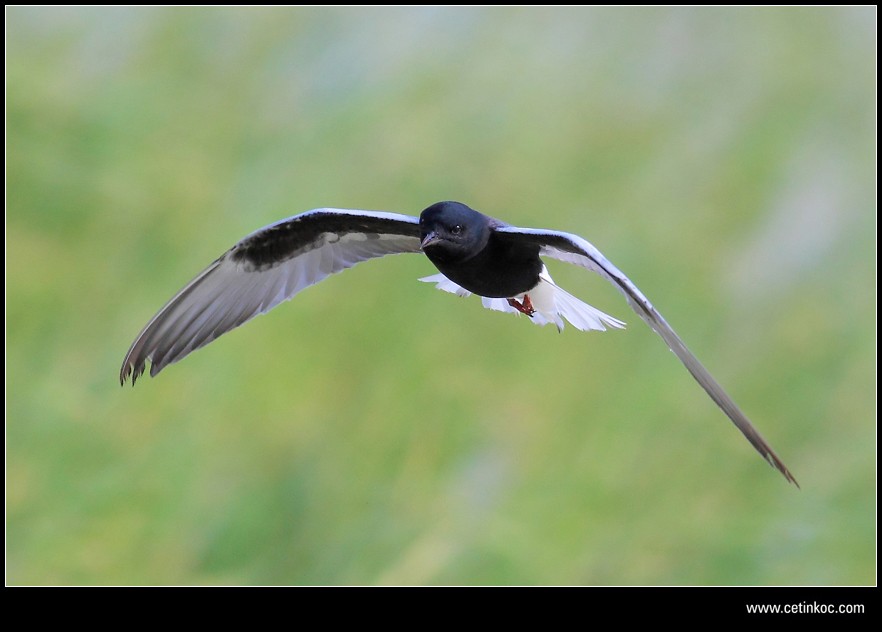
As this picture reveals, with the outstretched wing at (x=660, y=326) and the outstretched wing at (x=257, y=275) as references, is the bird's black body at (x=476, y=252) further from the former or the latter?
the outstretched wing at (x=257, y=275)

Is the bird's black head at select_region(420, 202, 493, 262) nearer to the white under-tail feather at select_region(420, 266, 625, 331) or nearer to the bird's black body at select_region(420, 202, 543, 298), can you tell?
the bird's black body at select_region(420, 202, 543, 298)

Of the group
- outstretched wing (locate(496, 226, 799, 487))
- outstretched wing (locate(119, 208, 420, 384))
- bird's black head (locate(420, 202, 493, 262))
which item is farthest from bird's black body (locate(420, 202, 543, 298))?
outstretched wing (locate(119, 208, 420, 384))

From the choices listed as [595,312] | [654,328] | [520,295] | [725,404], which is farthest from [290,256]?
[725,404]

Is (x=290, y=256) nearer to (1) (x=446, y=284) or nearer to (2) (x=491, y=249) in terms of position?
(1) (x=446, y=284)

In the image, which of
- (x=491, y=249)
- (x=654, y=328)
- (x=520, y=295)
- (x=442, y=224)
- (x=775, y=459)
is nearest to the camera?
(x=775, y=459)

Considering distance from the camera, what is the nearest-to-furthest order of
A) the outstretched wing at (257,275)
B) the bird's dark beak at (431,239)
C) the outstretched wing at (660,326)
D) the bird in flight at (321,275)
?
the outstretched wing at (660,326), the bird's dark beak at (431,239), the bird in flight at (321,275), the outstretched wing at (257,275)

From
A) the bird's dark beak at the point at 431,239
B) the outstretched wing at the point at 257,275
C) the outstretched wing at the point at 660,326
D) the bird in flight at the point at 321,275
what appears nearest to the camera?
the outstretched wing at the point at 660,326

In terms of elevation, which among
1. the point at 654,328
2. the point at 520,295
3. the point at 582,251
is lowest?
the point at 654,328

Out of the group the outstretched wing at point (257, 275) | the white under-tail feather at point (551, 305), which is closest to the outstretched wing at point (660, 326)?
the white under-tail feather at point (551, 305)

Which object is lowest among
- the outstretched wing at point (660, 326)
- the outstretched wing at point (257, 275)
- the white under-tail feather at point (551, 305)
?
the outstretched wing at point (660, 326)
